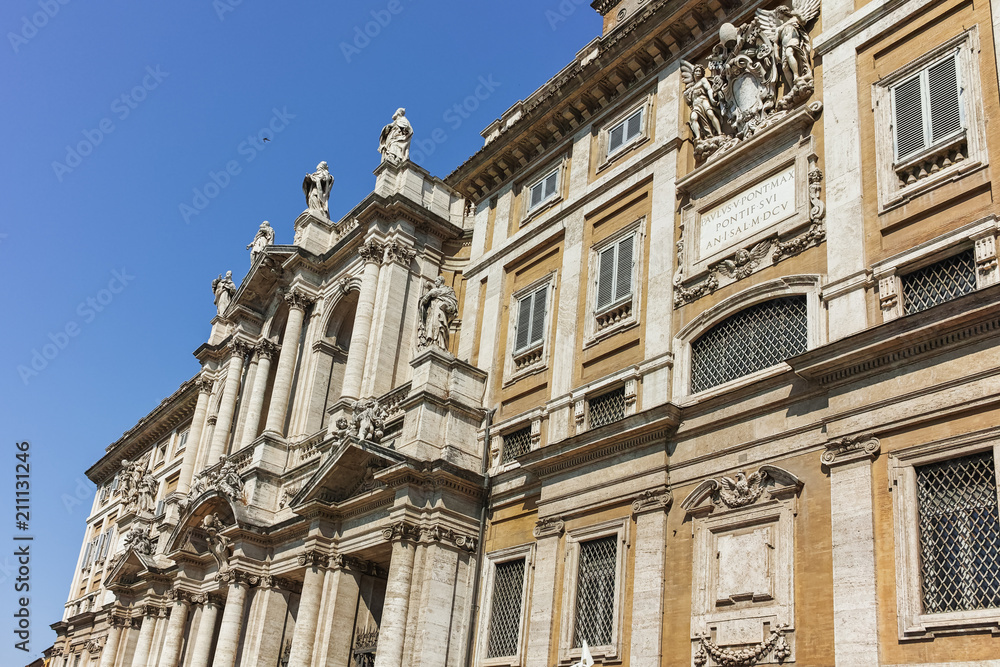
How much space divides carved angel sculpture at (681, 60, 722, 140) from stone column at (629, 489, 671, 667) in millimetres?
6849

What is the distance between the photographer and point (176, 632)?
1168 inches

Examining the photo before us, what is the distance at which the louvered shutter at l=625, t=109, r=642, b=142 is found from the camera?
787 inches

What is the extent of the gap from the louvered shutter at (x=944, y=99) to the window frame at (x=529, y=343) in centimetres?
873

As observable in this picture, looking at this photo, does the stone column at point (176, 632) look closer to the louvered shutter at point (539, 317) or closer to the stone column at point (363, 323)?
the stone column at point (363, 323)

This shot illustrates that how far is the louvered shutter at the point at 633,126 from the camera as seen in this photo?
20.0m

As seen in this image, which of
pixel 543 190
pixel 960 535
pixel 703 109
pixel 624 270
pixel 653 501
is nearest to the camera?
pixel 960 535

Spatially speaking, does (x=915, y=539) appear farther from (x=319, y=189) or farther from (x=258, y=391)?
(x=319, y=189)

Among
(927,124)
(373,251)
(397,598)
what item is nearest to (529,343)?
(397,598)

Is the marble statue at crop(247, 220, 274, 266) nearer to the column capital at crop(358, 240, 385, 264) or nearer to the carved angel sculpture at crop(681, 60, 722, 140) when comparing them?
the column capital at crop(358, 240, 385, 264)

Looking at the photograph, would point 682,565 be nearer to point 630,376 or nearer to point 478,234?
point 630,376

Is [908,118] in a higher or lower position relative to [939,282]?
higher

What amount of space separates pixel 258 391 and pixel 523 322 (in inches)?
532

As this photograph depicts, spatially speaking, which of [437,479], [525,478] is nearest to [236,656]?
[437,479]

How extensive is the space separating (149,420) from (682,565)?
36114 millimetres
